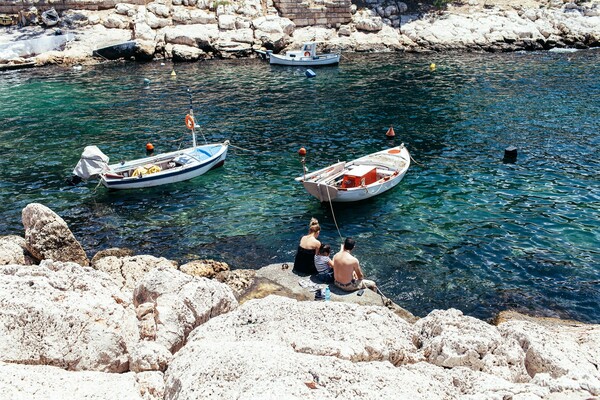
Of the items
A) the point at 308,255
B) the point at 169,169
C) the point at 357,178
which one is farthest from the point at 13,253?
the point at 357,178

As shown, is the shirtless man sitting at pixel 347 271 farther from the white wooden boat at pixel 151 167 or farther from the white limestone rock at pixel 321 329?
the white wooden boat at pixel 151 167

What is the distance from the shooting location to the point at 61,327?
9508 mm

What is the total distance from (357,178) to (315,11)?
47509mm

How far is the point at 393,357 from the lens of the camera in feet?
32.0

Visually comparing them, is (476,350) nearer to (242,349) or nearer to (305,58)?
(242,349)

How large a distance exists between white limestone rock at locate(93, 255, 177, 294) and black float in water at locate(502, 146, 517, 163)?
18327mm

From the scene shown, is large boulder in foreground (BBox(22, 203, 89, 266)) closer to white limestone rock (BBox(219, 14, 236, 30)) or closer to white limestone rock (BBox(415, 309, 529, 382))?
white limestone rock (BBox(415, 309, 529, 382))

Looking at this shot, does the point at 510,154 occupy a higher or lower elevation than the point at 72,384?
lower

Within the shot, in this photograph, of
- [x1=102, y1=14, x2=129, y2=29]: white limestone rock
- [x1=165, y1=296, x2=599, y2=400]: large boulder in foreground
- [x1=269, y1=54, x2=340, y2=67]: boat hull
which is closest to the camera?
[x1=165, y1=296, x2=599, y2=400]: large boulder in foreground

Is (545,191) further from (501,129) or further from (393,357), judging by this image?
(393,357)

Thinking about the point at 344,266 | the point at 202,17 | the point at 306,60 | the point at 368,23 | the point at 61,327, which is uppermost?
the point at 202,17

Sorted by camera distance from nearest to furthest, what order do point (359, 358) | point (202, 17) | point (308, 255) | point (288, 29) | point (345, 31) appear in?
point (359, 358) < point (308, 255) < point (202, 17) < point (288, 29) < point (345, 31)

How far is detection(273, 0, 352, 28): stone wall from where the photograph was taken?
65312 mm

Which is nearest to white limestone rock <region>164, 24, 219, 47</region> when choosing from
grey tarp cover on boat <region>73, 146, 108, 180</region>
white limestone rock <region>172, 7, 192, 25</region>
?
white limestone rock <region>172, 7, 192, 25</region>
